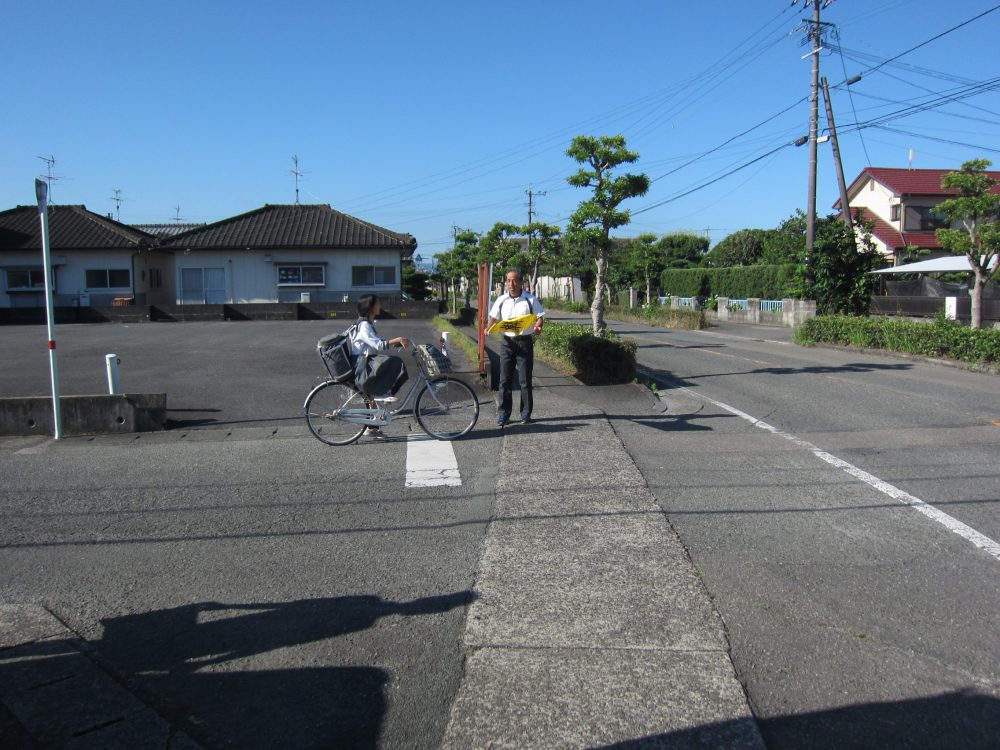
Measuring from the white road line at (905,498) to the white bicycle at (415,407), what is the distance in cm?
331

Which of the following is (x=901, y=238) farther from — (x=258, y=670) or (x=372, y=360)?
(x=258, y=670)

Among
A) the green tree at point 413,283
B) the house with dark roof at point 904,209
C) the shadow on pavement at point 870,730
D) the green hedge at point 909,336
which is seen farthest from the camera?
the green tree at point 413,283

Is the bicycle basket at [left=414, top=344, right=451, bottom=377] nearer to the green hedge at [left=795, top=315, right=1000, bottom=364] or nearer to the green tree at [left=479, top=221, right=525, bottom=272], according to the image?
the green hedge at [left=795, top=315, right=1000, bottom=364]

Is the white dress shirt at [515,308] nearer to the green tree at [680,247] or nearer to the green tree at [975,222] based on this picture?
the green tree at [975,222]

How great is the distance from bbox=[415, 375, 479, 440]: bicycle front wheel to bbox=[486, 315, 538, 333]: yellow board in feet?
2.37

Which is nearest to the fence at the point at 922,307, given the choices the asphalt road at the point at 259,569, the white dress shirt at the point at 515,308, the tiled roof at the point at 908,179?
the tiled roof at the point at 908,179

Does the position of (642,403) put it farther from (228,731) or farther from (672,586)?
(228,731)

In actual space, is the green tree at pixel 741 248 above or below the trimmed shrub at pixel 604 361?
→ above

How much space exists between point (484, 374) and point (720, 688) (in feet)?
27.1

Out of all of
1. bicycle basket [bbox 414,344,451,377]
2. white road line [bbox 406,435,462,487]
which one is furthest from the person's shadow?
bicycle basket [bbox 414,344,451,377]

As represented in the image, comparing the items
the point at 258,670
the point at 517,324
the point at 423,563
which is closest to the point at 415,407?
the point at 517,324

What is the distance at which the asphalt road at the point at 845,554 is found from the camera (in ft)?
10.1

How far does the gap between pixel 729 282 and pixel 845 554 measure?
129 ft

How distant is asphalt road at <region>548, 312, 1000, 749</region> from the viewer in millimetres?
3074
